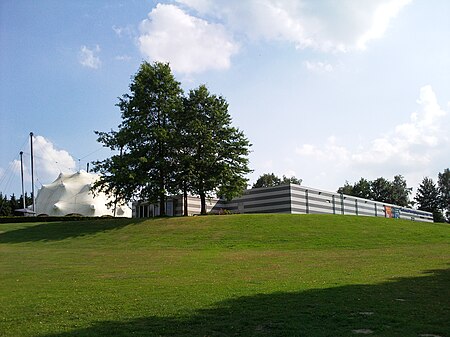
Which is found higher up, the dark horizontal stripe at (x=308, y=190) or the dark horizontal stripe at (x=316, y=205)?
the dark horizontal stripe at (x=308, y=190)

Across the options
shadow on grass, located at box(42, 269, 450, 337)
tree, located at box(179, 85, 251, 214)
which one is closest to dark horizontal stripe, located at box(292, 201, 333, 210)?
tree, located at box(179, 85, 251, 214)

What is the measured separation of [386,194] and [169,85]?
90.3m

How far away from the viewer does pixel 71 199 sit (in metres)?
91.1

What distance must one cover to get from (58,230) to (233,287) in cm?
3163

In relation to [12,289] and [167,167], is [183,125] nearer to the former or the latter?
[167,167]

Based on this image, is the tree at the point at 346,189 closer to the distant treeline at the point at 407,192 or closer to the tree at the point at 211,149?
the distant treeline at the point at 407,192

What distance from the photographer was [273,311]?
1034 centimetres

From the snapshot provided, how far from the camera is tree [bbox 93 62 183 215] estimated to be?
4678cm

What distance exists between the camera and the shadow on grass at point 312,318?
8578 mm

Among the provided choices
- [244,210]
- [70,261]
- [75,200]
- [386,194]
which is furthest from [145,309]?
[386,194]

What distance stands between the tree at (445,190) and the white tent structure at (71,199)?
90.0 meters

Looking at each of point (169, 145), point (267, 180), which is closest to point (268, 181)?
point (267, 180)

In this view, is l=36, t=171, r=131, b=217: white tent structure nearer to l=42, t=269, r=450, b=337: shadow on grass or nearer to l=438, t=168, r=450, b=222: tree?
l=42, t=269, r=450, b=337: shadow on grass

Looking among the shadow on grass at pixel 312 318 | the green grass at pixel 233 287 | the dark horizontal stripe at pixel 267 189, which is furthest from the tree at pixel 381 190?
the shadow on grass at pixel 312 318
